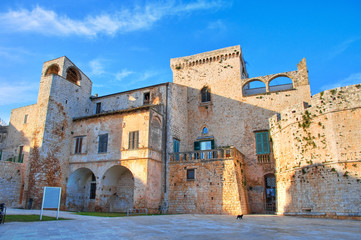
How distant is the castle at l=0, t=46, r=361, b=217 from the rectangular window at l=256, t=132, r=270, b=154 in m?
0.09

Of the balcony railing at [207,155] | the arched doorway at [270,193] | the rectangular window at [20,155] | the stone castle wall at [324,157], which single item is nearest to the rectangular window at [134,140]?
the balcony railing at [207,155]

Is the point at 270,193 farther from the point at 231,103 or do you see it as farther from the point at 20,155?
the point at 20,155

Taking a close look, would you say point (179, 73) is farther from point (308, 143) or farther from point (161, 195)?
point (308, 143)

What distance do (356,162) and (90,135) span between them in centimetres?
2019

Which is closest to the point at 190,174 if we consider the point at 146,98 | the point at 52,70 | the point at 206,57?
the point at 146,98

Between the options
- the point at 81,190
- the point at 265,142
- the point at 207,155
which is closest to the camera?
the point at 207,155

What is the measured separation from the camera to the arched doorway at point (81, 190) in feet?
78.0

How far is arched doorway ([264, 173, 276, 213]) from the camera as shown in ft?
72.5

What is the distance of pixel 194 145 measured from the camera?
83.7ft

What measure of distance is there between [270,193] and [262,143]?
13.8 ft

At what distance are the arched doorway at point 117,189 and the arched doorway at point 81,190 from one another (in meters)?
2.12

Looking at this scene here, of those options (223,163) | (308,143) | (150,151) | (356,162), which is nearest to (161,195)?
(150,151)

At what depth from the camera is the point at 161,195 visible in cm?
2172

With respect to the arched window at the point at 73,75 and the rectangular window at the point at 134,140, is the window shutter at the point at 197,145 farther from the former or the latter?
the arched window at the point at 73,75
